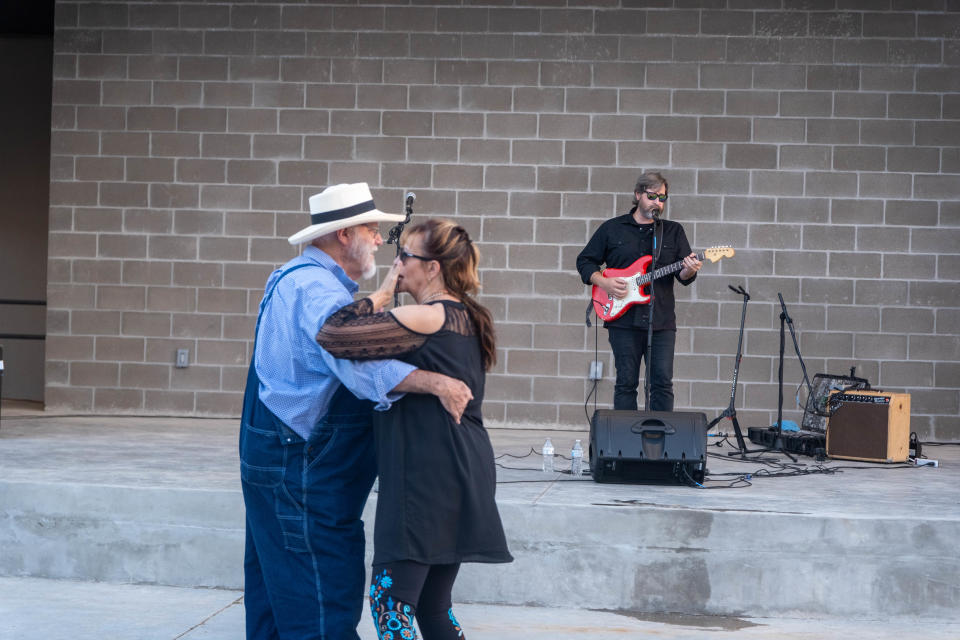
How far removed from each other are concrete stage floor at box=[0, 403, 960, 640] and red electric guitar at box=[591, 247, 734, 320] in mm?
1350

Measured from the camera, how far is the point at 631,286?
221 inches

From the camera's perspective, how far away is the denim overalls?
240 cm

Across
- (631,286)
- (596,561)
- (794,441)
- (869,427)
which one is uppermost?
(631,286)

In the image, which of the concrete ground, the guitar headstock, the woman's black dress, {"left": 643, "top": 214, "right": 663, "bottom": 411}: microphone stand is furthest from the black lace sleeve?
the guitar headstock

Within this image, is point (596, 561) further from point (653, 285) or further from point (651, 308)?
point (653, 285)

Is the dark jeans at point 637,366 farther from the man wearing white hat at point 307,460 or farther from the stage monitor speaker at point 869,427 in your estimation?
the man wearing white hat at point 307,460

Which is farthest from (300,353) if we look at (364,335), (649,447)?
(649,447)

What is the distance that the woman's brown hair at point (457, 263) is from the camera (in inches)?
95.9

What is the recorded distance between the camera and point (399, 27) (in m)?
Result: 7.20

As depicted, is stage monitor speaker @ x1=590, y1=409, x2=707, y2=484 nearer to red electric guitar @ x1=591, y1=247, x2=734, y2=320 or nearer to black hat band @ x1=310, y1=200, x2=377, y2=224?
red electric guitar @ x1=591, y1=247, x2=734, y2=320

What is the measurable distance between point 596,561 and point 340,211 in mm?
2080

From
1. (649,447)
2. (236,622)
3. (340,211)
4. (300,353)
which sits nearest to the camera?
(300,353)

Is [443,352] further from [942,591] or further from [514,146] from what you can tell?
[514,146]

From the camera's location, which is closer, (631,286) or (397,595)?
(397,595)
